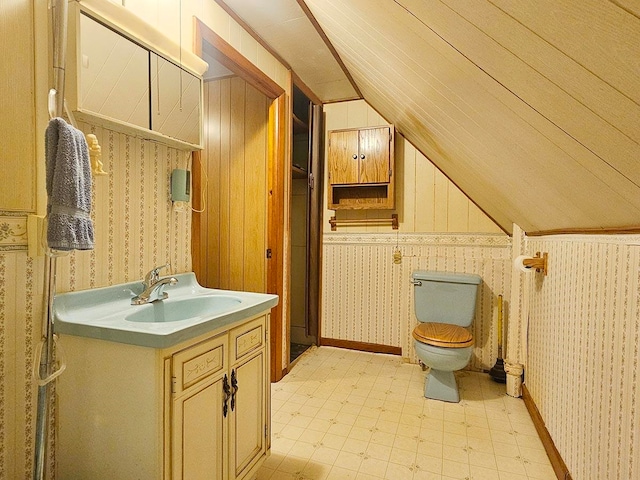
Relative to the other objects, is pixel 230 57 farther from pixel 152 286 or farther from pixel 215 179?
pixel 152 286

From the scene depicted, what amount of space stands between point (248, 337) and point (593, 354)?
1.25 metres

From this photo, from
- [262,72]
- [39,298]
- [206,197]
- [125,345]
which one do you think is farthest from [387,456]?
[262,72]

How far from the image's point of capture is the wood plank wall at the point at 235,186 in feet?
8.27

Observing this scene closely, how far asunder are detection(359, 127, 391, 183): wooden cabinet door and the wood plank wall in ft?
2.87

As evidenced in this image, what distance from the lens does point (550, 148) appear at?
87 cm

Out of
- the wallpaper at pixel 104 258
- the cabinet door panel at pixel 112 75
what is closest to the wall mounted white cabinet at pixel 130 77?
the cabinet door panel at pixel 112 75

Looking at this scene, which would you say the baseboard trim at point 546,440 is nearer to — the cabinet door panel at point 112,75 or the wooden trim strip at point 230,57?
the cabinet door panel at point 112,75

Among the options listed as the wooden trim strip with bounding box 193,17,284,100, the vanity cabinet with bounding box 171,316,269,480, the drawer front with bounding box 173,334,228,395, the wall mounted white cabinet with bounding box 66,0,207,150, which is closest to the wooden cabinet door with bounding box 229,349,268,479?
the vanity cabinet with bounding box 171,316,269,480

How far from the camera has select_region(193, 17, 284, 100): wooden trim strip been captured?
1.66 metres

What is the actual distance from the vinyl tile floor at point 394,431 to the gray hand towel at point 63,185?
1313 millimetres

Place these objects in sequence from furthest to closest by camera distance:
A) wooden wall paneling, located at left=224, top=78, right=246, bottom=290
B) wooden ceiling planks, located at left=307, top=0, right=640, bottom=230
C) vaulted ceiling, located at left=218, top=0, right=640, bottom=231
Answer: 1. wooden wall paneling, located at left=224, top=78, right=246, bottom=290
2. wooden ceiling planks, located at left=307, top=0, right=640, bottom=230
3. vaulted ceiling, located at left=218, top=0, right=640, bottom=231

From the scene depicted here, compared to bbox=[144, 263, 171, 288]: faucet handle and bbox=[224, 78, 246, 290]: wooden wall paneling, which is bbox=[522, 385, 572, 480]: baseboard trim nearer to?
Result: bbox=[144, 263, 171, 288]: faucet handle

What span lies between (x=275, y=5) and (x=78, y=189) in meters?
1.54

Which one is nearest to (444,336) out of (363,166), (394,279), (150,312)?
(394,279)
